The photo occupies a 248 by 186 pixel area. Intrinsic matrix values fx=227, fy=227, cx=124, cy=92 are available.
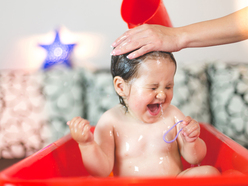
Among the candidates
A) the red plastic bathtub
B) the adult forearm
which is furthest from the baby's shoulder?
the adult forearm

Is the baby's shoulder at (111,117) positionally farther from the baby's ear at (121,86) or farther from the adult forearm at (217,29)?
the adult forearm at (217,29)

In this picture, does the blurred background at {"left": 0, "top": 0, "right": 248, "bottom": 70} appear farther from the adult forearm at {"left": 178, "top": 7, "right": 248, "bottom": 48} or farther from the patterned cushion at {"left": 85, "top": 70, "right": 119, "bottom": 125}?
the adult forearm at {"left": 178, "top": 7, "right": 248, "bottom": 48}

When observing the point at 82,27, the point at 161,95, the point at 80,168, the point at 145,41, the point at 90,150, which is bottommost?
the point at 80,168

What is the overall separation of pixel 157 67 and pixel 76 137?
0.87 ft

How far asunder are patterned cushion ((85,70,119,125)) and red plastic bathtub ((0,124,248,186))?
34 centimetres

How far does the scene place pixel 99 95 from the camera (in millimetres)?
1082

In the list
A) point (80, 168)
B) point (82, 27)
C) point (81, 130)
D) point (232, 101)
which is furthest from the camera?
point (82, 27)

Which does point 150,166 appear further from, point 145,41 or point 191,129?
point 145,41

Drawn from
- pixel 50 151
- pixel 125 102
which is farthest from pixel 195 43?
pixel 50 151

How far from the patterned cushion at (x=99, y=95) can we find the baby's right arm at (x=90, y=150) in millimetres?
442

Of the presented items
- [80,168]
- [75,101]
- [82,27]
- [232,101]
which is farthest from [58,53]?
[232,101]

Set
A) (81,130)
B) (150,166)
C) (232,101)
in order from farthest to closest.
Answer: (232,101) < (150,166) < (81,130)

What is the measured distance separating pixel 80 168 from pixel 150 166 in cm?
26

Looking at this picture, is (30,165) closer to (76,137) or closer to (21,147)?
(76,137)
